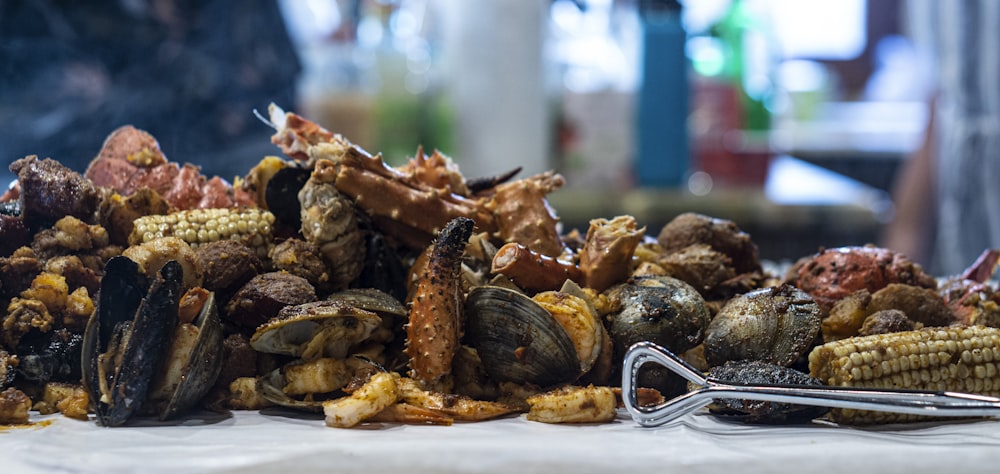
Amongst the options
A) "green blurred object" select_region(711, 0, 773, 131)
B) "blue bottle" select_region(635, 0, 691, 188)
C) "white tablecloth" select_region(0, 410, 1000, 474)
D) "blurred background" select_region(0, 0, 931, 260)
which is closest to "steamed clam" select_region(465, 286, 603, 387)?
"white tablecloth" select_region(0, 410, 1000, 474)

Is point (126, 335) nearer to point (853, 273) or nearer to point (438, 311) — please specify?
point (438, 311)

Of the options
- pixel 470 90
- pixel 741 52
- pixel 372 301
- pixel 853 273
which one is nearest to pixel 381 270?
pixel 372 301

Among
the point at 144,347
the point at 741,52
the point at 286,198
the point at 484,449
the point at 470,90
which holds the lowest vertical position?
the point at 484,449

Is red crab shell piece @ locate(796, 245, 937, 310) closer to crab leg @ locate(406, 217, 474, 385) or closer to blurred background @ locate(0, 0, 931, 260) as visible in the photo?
crab leg @ locate(406, 217, 474, 385)

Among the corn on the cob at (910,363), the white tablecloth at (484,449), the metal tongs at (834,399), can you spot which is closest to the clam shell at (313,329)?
the white tablecloth at (484,449)

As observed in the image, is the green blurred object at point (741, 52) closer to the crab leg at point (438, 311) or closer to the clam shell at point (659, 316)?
the clam shell at point (659, 316)

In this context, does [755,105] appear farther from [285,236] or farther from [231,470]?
[231,470]
